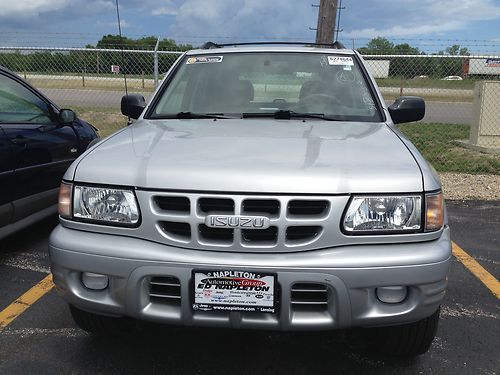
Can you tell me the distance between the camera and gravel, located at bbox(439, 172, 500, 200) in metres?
6.73

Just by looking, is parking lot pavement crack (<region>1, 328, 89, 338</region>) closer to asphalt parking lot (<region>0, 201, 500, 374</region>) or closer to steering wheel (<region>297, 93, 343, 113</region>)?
asphalt parking lot (<region>0, 201, 500, 374</region>)

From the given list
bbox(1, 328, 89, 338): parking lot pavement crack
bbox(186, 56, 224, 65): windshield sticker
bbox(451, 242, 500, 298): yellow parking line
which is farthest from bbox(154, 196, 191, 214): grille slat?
bbox(451, 242, 500, 298): yellow parking line

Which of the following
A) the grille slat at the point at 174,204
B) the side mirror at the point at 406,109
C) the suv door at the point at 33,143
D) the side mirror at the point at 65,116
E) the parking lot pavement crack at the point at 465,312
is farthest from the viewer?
the side mirror at the point at 65,116

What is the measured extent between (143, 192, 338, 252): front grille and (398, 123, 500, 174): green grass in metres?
6.51

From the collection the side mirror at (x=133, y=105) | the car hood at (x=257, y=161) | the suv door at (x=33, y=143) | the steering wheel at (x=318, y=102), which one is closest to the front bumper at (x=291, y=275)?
the car hood at (x=257, y=161)

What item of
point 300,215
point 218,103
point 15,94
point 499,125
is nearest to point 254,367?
point 300,215

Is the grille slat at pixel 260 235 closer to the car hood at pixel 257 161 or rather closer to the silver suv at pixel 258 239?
the silver suv at pixel 258 239

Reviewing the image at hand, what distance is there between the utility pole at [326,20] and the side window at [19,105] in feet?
15.9

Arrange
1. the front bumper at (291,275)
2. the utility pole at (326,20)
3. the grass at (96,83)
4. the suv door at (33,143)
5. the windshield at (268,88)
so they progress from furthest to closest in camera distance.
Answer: the grass at (96,83)
the utility pole at (326,20)
the suv door at (33,143)
the windshield at (268,88)
the front bumper at (291,275)

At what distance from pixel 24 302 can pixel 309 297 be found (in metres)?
2.18

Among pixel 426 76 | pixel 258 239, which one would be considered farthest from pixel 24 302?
pixel 426 76

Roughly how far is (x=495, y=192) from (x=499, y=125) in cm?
299

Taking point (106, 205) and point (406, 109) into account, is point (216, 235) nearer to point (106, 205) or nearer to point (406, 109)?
point (106, 205)

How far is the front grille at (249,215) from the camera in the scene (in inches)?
86.1
